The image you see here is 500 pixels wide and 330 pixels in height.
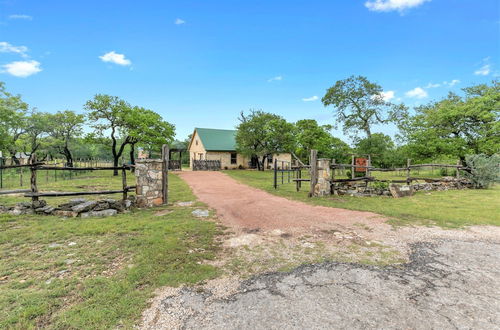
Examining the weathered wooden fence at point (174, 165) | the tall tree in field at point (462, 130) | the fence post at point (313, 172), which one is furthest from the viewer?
the weathered wooden fence at point (174, 165)

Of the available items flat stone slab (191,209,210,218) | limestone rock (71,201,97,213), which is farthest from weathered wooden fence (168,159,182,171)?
flat stone slab (191,209,210,218)

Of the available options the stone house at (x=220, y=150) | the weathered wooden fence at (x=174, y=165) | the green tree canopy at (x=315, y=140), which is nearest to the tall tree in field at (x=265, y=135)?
the green tree canopy at (x=315, y=140)

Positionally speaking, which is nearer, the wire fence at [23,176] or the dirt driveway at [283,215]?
the dirt driveway at [283,215]

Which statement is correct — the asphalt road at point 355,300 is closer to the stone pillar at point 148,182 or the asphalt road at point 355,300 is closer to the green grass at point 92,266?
the green grass at point 92,266

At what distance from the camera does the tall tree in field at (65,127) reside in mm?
25359

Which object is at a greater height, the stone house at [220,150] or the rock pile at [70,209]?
the stone house at [220,150]

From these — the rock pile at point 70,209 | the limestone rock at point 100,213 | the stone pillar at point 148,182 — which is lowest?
the limestone rock at point 100,213

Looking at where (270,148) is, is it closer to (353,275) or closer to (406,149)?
(406,149)

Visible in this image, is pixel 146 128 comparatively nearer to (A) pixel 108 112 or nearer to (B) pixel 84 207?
(A) pixel 108 112

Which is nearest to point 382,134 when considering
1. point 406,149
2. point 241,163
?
point 406,149

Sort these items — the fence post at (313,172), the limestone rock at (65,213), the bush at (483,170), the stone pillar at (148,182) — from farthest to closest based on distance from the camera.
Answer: the bush at (483,170) < the fence post at (313,172) < the stone pillar at (148,182) < the limestone rock at (65,213)

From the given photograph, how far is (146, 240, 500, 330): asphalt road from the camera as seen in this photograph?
2.30m

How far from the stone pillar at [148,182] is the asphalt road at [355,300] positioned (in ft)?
18.5

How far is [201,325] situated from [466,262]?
420 cm
